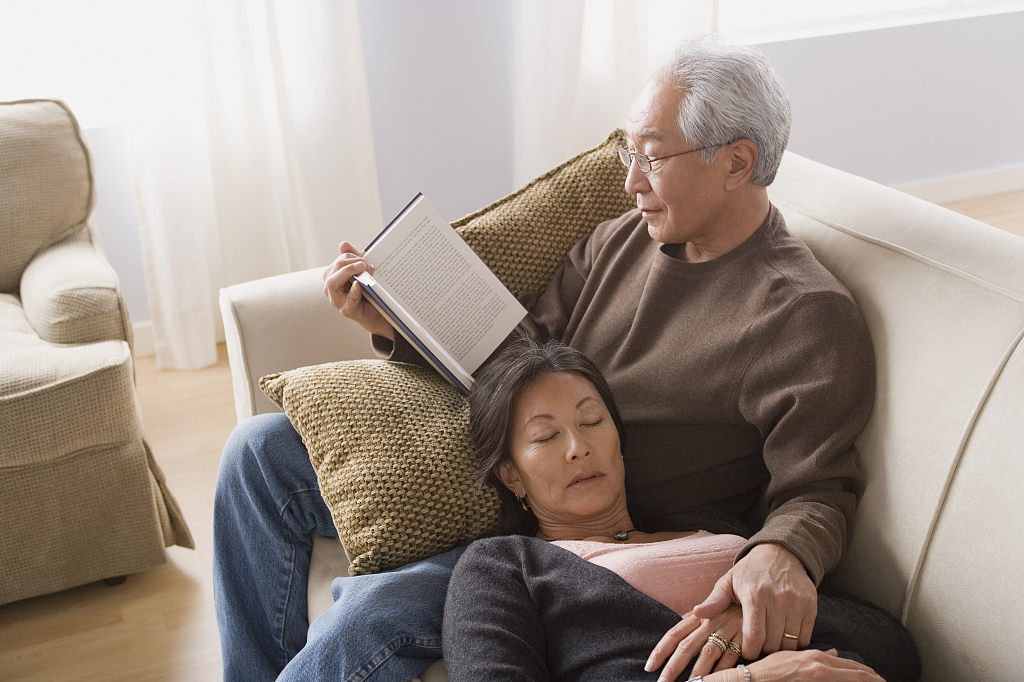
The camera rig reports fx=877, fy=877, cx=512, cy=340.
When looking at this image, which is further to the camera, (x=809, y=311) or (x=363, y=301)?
(x=363, y=301)

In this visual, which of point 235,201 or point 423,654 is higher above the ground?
point 235,201

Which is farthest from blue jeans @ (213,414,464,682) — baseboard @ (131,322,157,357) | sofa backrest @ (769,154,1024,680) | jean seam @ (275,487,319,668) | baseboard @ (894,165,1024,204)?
baseboard @ (894,165,1024,204)

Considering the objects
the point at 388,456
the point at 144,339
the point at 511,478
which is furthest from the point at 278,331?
the point at 144,339

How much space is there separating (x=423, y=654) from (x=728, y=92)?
36.4 inches

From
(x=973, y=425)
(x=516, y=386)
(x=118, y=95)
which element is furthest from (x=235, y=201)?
(x=973, y=425)

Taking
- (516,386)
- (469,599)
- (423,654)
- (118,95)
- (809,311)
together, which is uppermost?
(118,95)

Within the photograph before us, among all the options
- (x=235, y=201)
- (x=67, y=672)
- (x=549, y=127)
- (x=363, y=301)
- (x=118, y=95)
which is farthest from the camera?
(x=549, y=127)

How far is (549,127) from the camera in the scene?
10.1 ft

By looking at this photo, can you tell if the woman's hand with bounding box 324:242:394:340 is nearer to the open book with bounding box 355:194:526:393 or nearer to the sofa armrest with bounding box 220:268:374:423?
the open book with bounding box 355:194:526:393

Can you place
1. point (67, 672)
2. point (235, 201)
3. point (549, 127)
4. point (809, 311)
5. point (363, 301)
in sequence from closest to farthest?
point (809, 311)
point (363, 301)
point (67, 672)
point (235, 201)
point (549, 127)

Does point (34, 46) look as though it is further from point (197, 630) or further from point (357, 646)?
point (357, 646)

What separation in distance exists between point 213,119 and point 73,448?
4.47 ft

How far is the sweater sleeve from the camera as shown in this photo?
117 centimetres

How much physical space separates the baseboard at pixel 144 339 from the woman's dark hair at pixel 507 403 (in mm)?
2041
